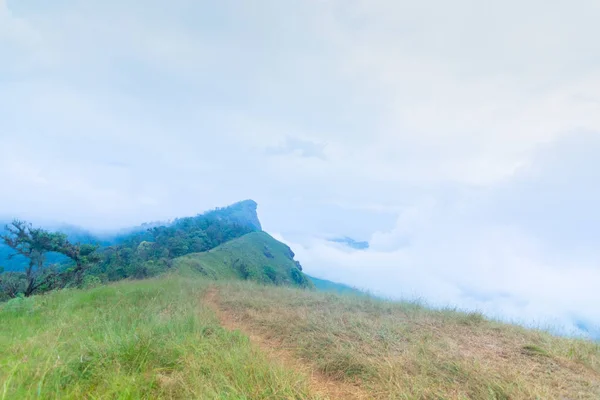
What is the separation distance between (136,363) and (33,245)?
856 inches

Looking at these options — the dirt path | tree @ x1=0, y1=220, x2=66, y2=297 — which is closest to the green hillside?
tree @ x1=0, y1=220, x2=66, y2=297

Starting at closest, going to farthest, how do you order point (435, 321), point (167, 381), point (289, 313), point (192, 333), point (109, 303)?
point (167, 381), point (192, 333), point (435, 321), point (289, 313), point (109, 303)

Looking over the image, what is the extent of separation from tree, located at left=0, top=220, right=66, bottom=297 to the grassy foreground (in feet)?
46.3

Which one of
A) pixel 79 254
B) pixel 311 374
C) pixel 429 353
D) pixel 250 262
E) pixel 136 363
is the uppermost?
pixel 429 353

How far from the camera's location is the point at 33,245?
19.3 metres

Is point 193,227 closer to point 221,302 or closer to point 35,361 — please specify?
point 221,302

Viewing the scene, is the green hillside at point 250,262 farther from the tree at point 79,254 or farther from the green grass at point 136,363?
the green grass at point 136,363

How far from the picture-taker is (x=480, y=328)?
6707 millimetres

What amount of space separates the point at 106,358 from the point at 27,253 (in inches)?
838

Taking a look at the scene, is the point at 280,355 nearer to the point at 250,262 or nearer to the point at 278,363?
the point at 278,363

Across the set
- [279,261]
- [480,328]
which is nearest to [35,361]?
[480,328]

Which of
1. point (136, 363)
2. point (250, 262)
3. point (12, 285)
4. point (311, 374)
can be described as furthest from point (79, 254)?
point (250, 262)

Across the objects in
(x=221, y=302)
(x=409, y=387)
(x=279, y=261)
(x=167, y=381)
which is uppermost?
(x=409, y=387)

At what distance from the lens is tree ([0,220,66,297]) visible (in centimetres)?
1833
